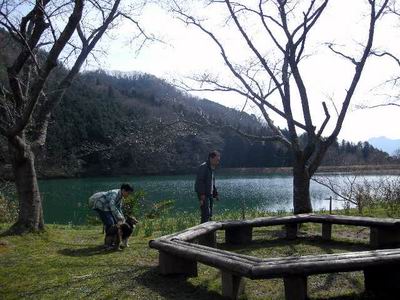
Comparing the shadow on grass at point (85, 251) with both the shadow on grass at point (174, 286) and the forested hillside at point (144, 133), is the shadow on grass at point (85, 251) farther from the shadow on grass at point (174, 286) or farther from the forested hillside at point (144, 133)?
the forested hillside at point (144, 133)

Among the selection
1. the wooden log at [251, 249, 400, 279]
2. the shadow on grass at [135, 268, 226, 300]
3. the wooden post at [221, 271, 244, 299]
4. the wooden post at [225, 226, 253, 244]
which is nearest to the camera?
the wooden log at [251, 249, 400, 279]

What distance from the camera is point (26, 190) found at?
956 cm

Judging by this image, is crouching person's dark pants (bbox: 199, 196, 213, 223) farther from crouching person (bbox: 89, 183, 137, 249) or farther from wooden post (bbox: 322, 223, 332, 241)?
wooden post (bbox: 322, 223, 332, 241)

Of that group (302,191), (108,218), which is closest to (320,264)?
(108,218)

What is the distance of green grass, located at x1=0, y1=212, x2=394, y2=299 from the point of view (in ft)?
18.7

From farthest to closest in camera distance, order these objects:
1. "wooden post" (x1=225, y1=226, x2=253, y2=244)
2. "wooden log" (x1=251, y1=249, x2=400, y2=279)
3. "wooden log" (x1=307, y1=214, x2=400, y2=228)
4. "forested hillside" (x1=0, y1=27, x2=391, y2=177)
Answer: "forested hillside" (x1=0, y1=27, x2=391, y2=177), "wooden post" (x1=225, y1=226, x2=253, y2=244), "wooden log" (x1=307, y1=214, x2=400, y2=228), "wooden log" (x1=251, y1=249, x2=400, y2=279)

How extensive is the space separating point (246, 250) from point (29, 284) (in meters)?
3.83

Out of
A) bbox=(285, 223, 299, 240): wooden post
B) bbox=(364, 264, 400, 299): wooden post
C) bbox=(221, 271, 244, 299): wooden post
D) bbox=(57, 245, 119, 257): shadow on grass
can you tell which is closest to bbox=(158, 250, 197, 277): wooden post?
bbox=(221, 271, 244, 299): wooden post

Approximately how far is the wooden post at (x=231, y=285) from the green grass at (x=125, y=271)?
5.6 inches

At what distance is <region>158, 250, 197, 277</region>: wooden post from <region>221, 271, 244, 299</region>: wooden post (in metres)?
1.03

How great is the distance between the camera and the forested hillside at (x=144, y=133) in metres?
11.8

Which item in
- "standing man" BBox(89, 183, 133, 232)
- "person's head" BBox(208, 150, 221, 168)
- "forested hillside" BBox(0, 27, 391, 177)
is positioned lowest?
"standing man" BBox(89, 183, 133, 232)

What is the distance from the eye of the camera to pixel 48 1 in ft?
31.9

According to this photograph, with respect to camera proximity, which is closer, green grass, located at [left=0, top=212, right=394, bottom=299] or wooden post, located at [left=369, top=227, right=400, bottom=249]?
green grass, located at [left=0, top=212, right=394, bottom=299]
